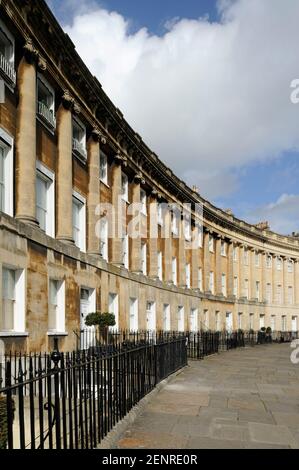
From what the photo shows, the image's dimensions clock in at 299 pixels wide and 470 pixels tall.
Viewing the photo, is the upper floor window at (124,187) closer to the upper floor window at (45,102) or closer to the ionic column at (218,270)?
the upper floor window at (45,102)

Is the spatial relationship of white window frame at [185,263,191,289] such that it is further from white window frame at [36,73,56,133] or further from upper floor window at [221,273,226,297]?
white window frame at [36,73,56,133]

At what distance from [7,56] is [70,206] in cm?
523

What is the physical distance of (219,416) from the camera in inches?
378

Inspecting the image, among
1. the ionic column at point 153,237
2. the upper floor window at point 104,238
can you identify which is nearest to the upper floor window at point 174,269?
the ionic column at point 153,237

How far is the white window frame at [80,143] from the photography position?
63.2 ft

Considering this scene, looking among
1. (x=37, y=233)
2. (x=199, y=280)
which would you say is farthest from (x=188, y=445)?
(x=199, y=280)

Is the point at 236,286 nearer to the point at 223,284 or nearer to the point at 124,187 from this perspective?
the point at 223,284

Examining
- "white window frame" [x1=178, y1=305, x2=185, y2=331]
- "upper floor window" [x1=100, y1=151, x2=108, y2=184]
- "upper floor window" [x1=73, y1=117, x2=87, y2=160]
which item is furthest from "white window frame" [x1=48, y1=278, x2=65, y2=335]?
"white window frame" [x1=178, y1=305, x2=185, y2=331]

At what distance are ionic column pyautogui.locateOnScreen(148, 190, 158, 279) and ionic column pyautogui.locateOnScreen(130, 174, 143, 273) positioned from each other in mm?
2647

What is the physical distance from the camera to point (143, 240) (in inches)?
1145

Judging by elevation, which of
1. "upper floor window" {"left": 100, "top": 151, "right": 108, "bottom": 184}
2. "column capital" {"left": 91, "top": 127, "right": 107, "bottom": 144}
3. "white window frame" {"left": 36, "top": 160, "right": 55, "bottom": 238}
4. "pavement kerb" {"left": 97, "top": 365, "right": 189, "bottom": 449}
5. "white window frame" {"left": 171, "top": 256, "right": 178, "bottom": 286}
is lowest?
"pavement kerb" {"left": 97, "top": 365, "right": 189, "bottom": 449}

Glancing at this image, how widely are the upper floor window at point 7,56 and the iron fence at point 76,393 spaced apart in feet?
26.5

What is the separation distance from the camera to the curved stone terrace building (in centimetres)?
1384

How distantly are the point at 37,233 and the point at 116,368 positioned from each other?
6.52m
